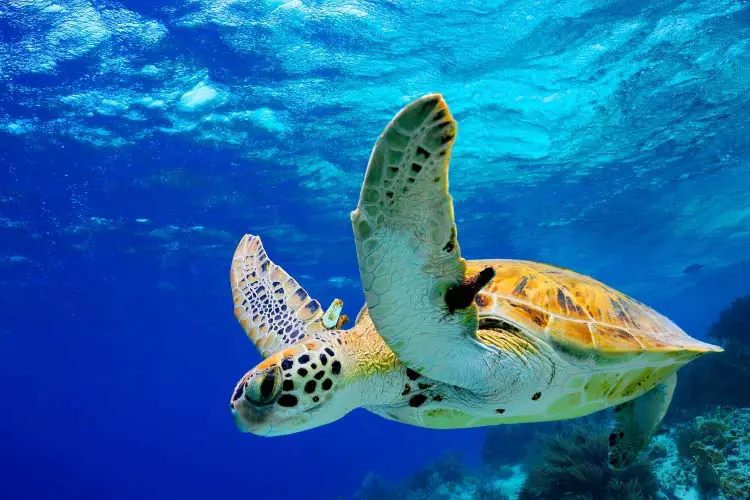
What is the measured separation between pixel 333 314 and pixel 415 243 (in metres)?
1.16

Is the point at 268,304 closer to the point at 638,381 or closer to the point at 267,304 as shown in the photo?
the point at 267,304

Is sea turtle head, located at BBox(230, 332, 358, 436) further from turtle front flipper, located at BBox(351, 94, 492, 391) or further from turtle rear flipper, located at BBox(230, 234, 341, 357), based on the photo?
turtle rear flipper, located at BBox(230, 234, 341, 357)

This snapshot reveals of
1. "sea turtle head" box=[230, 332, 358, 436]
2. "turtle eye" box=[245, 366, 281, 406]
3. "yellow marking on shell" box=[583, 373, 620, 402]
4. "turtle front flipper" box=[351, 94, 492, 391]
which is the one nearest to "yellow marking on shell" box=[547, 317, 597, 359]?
"yellow marking on shell" box=[583, 373, 620, 402]

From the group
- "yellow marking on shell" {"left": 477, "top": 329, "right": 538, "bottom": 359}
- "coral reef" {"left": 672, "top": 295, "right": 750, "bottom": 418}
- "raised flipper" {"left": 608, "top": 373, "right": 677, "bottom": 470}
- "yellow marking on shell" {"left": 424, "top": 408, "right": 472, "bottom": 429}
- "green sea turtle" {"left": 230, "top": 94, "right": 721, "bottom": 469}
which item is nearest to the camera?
"green sea turtle" {"left": 230, "top": 94, "right": 721, "bottom": 469}

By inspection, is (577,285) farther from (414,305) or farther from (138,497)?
(138,497)

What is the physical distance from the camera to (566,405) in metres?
2.79

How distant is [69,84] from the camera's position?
9531 millimetres

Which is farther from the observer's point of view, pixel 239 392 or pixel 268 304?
A: pixel 268 304

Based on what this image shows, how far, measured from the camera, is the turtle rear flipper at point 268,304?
3.02 metres

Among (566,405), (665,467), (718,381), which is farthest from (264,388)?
(718,381)

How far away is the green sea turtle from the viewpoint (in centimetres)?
151

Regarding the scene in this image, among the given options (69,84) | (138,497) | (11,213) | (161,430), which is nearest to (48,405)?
(138,497)

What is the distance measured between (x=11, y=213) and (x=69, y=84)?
24.9 feet

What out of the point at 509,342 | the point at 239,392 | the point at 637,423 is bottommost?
the point at 239,392
